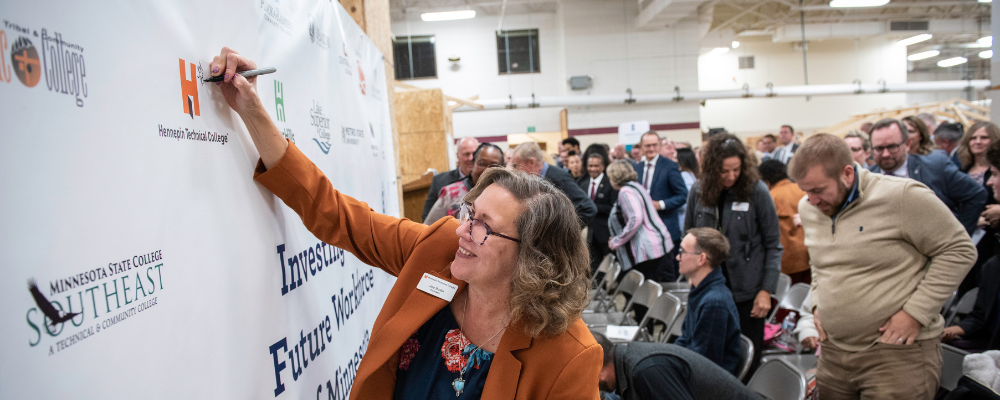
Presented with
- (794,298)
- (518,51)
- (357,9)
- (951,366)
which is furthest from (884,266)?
(518,51)

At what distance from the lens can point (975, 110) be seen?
13.3 meters

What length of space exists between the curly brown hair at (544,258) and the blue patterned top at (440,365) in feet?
0.54

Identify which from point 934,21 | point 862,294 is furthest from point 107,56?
point 934,21

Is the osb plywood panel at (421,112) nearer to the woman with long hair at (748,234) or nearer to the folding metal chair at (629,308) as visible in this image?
the folding metal chair at (629,308)

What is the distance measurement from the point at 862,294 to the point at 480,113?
13.3 meters

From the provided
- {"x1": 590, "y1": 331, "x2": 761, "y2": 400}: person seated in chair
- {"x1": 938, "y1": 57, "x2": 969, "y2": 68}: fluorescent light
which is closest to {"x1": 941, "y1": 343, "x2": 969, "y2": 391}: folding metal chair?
{"x1": 590, "y1": 331, "x2": 761, "y2": 400}: person seated in chair

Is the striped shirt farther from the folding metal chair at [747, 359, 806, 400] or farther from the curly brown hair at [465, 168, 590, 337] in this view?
the curly brown hair at [465, 168, 590, 337]

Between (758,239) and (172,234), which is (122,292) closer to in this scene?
(172,234)

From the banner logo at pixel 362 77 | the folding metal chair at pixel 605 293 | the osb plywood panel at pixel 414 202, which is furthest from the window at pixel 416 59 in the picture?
the banner logo at pixel 362 77

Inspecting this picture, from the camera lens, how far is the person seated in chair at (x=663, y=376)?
1.94m

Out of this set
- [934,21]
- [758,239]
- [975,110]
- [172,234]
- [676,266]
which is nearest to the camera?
[172,234]

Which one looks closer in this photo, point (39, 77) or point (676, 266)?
point (39, 77)

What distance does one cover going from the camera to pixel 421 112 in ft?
23.6

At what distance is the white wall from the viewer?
1730 cm
